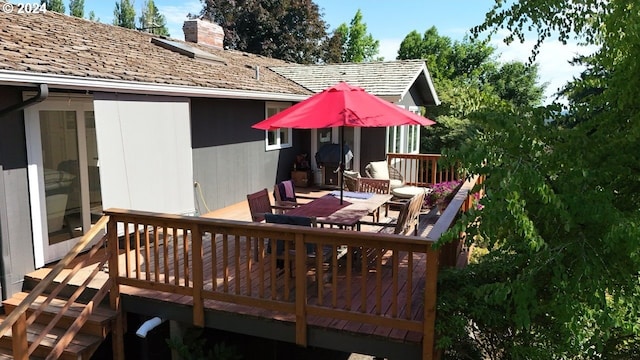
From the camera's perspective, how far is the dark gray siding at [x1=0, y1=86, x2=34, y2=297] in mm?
4695

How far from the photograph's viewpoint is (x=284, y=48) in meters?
30.0

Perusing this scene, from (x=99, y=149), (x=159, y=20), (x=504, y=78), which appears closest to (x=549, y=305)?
(x=99, y=149)

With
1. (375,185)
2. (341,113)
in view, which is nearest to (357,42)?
(375,185)

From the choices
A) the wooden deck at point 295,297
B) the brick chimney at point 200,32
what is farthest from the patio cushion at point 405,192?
the brick chimney at point 200,32

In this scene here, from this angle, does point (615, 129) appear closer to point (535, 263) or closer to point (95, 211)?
point (535, 263)

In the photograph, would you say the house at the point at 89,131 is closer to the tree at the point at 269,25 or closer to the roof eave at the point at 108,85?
the roof eave at the point at 108,85

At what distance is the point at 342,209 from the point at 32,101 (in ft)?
11.4

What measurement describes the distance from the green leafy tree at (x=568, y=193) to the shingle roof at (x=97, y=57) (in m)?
4.24

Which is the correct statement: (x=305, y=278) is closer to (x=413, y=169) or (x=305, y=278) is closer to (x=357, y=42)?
(x=413, y=169)

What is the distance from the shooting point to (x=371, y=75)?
12172 mm

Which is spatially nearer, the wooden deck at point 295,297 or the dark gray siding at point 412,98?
the wooden deck at point 295,297

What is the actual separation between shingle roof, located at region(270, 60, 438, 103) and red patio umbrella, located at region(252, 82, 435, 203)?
5.10 m

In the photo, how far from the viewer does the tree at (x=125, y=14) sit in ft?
148

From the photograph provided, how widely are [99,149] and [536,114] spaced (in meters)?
4.41
